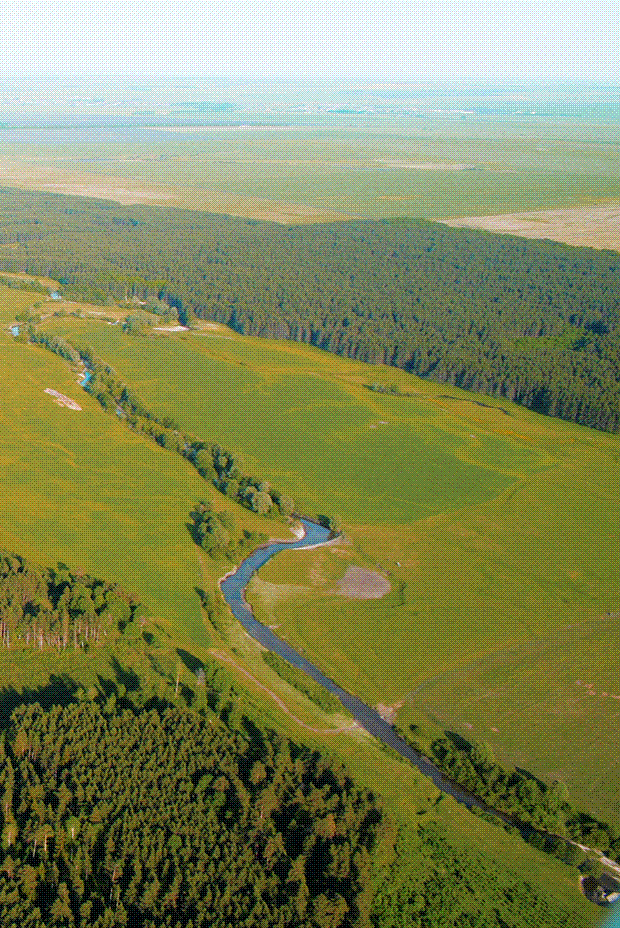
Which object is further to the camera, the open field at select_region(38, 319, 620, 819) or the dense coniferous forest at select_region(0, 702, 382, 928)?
the open field at select_region(38, 319, 620, 819)

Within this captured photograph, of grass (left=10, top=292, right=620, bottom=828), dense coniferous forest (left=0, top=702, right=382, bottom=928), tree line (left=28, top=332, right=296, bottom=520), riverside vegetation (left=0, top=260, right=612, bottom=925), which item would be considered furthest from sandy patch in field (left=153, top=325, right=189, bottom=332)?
riverside vegetation (left=0, top=260, right=612, bottom=925)

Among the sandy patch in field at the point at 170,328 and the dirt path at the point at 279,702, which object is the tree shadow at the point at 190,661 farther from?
the sandy patch in field at the point at 170,328

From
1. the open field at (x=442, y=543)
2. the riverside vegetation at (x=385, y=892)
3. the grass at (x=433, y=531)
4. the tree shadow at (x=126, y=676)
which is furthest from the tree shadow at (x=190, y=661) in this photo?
the riverside vegetation at (x=385, y=892)

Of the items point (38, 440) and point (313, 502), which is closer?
point (313, 502)

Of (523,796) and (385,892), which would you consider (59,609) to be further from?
(523,796)

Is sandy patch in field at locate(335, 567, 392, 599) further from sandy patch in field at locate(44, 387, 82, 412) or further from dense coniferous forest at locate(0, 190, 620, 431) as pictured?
dense coniferous forest at locate(0, 190, 620, 431)

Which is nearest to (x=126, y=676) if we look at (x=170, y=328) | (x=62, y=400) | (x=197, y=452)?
(x=197, y=452)

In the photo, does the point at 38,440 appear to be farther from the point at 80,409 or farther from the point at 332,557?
A: the point at 332,557

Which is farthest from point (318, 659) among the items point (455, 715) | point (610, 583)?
point (610, 583)
